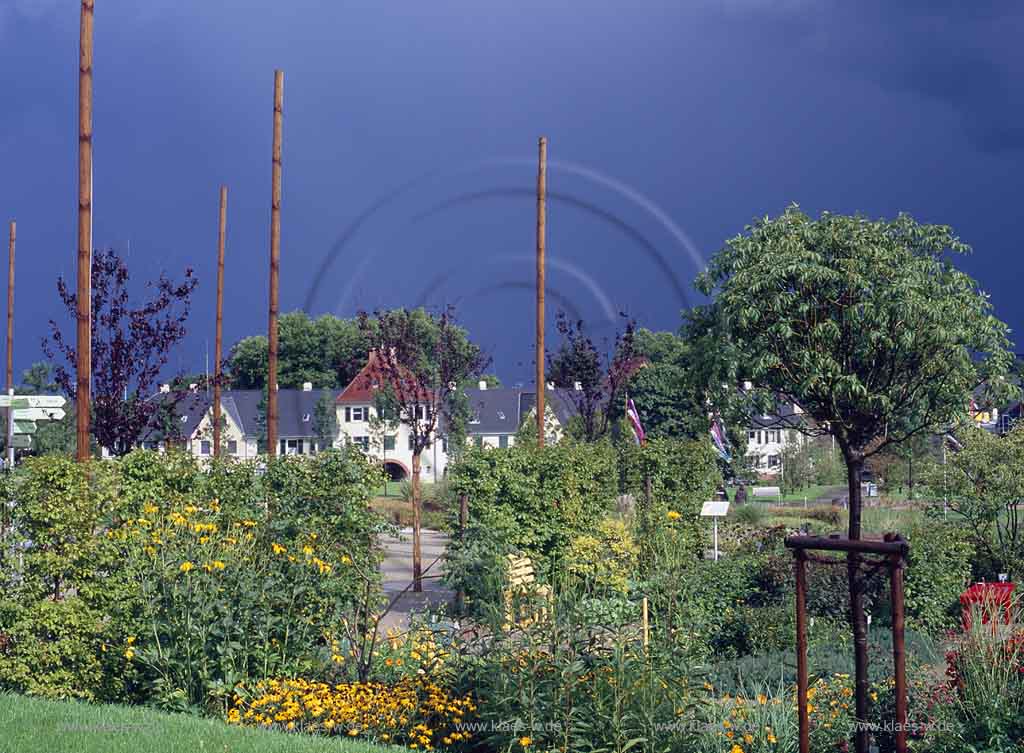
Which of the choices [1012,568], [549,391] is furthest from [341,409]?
[1012,568]

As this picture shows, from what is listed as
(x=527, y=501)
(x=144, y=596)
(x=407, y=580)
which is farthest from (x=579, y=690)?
(x=407, y=580)

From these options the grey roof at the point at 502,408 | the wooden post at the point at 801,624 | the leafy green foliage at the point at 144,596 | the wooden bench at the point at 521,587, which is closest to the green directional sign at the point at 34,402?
the leafy green foliage at the point at 144,596

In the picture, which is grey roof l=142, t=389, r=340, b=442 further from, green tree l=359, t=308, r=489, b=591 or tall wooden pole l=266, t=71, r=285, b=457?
tall wooden pole l=266, t=71, r=285, b=457

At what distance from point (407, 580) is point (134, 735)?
14.2m

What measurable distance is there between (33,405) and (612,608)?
711 centimetres

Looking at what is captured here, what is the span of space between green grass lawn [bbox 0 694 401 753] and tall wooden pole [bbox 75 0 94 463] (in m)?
4.78

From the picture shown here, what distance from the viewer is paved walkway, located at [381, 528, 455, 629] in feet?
47.0

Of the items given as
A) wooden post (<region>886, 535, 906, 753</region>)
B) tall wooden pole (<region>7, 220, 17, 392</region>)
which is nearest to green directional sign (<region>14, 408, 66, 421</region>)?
wooden post (<region>886, 535, 906, 753</region>)

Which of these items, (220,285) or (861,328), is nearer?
(861,328)

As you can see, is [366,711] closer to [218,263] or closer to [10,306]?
[218,263]

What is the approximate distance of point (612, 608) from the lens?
12.9 metres

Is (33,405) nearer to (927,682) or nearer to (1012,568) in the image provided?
(927,682)

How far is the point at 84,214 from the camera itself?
11617mm

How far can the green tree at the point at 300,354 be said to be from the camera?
238ft
